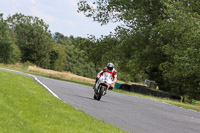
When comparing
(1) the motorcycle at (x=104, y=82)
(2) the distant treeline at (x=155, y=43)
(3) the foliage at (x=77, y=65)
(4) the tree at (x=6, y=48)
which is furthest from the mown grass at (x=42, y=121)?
(3) the foliage at (x=77, y=65)

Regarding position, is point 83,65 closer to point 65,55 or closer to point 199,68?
point 65,55

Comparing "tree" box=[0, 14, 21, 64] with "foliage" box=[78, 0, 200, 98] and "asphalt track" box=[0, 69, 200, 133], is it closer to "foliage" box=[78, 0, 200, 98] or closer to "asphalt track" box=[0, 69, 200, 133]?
"foliage" box=[78, 0, 200, 98]

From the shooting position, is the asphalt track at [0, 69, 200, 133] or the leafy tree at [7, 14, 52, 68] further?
the leafy tree at [7, 14, 52, 68]

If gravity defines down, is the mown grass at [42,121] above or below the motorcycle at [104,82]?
below

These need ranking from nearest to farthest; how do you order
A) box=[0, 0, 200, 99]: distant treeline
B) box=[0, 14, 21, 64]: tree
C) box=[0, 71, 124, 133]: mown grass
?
box=[0, 71, 124, 133]: mown grass → box=[0, 0, 200, 99]: distant treeline → box=[0, 14, 21, 64]: tree

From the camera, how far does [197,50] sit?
3272 centimetres

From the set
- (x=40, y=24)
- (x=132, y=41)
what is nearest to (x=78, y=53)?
(x=40, y=24)

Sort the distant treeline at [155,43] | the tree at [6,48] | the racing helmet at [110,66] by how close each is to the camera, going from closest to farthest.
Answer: the racing helmet at [110,66]
the distant treeline at [155,43]
the tree at [6,48]

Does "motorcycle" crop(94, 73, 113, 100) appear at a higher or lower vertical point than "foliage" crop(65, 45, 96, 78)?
lower

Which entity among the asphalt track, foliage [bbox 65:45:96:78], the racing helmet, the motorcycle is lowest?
the asphalt track

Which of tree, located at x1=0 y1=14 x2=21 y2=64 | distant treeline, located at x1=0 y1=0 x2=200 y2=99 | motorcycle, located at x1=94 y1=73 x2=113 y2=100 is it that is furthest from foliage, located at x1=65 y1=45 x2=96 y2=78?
motorcycle, located at x1=94 y1=73 x2=113 y2=100

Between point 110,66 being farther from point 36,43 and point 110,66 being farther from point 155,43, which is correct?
point 36,43

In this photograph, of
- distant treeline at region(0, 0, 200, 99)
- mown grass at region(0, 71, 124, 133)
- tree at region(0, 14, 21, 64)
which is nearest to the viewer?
mown grass at region(0, 71, 124, 133)

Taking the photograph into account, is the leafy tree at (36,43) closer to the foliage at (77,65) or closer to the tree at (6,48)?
the tree at (6,48)
